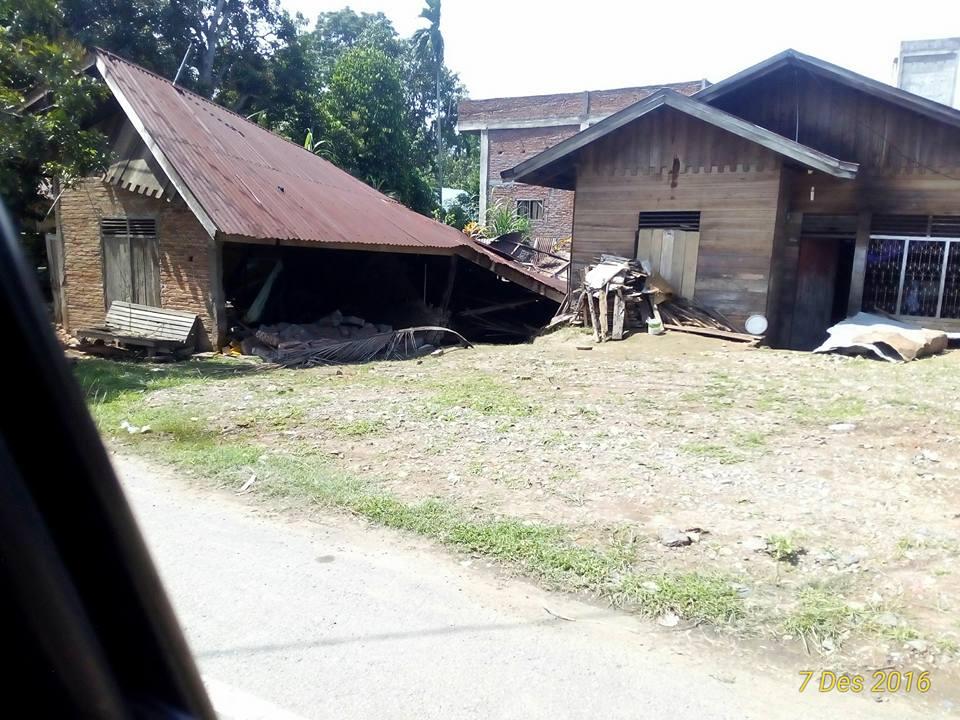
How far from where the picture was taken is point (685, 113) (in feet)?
43.4

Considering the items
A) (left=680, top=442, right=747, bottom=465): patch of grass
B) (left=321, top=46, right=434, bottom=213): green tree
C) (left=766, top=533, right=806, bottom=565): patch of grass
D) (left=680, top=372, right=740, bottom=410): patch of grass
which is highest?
(left=321, top=46, right=434, bottom=213): green tree

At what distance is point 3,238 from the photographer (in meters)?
1.33

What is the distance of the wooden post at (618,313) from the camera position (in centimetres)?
1298

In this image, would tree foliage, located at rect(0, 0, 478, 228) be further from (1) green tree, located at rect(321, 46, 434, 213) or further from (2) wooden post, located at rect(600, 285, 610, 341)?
(2) wooden post, located at rect(600, 285, 610, 341)

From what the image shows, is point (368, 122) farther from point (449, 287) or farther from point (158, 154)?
point (158, 154)

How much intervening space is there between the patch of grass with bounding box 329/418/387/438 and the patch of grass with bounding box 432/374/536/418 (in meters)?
0.96

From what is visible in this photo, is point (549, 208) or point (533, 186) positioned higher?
point (533, 186)

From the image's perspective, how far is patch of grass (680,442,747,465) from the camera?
5867 millimetres

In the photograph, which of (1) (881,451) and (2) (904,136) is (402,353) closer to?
(1) (881,451)

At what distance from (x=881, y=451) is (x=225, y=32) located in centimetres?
3128

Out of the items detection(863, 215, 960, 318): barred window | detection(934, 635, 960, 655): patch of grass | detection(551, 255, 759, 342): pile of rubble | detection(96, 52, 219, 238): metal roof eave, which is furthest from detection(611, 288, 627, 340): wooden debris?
detection(934, 635, 960, 655): patch of grass

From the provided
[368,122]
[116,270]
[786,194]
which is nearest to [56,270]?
[116,270]

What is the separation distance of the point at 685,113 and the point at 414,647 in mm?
12368

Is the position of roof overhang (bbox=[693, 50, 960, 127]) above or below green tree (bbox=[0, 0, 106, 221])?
above
